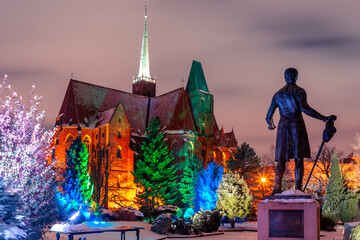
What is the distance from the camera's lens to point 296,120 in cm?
1032

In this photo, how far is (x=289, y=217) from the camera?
366 inches

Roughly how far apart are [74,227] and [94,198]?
83.7ft

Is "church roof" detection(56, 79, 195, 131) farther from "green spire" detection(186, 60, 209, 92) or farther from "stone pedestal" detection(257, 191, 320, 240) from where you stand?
"stone pedestal" detection(257, 191, 320, 240)

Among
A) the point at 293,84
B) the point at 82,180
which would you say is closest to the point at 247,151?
the point at 82,180

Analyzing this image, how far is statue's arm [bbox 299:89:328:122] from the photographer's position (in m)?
9.99

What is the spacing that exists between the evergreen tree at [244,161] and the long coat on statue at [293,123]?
3766 centimetres

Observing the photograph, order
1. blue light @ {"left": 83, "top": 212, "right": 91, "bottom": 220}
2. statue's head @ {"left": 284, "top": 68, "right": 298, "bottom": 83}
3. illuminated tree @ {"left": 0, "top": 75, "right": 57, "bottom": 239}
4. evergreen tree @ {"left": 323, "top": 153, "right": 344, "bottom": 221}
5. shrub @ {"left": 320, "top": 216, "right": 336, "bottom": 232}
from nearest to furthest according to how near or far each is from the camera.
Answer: statue's head @ {"left": 284, "top": 68, "right": 298, "bottom": 83}
illuminated tree @ {"left": 0, "top": 75, "right": 57, "bottom": 239}
shrub @ {"left": 320, "top": 216, "right": 336, "bottom": 232}
evergreen tree @ {"left": 323, "top": 153, "right": 344, "bottom": 221}
blue light @ {"left": 83, "top": 212, "right": 91, "bottom": 220}

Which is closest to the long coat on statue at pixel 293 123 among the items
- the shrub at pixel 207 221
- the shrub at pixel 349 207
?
the shrub at pixel 207 221

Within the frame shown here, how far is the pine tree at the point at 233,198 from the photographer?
3234 cm

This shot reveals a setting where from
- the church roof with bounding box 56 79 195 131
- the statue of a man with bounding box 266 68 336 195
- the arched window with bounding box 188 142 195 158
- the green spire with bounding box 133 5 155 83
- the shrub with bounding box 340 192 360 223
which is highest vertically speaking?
the green spire with bounding box 133 5 155 83

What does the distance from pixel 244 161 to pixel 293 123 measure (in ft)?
125

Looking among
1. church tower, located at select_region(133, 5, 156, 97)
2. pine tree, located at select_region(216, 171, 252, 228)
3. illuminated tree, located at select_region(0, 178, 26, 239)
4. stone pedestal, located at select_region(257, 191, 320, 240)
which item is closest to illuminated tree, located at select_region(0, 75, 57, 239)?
illuminated tree, located at select_region(0, 178, 26, 239)

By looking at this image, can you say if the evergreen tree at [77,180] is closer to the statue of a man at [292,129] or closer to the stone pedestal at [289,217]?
the statue of a man at [292,129]

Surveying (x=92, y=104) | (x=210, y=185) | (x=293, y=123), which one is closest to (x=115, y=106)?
(x=92, y=104)
